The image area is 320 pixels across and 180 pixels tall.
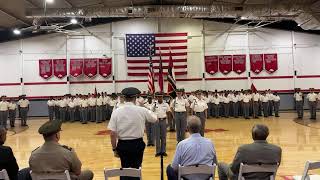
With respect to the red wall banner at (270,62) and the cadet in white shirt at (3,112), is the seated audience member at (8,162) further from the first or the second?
the red wall banner at (270,62)

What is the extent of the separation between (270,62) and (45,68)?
13.1 metres

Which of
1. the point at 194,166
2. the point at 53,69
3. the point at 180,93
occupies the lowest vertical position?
the point at 194,166

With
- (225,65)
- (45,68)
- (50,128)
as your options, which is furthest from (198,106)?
(45,68)

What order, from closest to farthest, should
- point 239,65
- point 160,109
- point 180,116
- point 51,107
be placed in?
1. point 160,109
2. point 180,116
3. point 51,107
4. point 239,65

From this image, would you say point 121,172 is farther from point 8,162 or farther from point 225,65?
Result: point 225,65

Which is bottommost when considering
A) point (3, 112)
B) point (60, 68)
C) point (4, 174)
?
point (3, 112)

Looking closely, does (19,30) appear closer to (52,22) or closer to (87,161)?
(52,22)

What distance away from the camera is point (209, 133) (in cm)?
1294

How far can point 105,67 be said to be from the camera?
2041 cm

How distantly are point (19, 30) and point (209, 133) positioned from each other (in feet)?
38.6

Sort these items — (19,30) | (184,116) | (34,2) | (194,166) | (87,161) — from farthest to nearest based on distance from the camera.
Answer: (19,30)
(34,2)
(184,116)
(87,161)
(194,166)

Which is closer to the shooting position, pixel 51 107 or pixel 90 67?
pixel 51 107

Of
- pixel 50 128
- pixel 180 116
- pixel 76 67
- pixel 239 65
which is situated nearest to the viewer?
pixel 50 128

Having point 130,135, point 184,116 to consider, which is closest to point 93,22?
point 184,116
